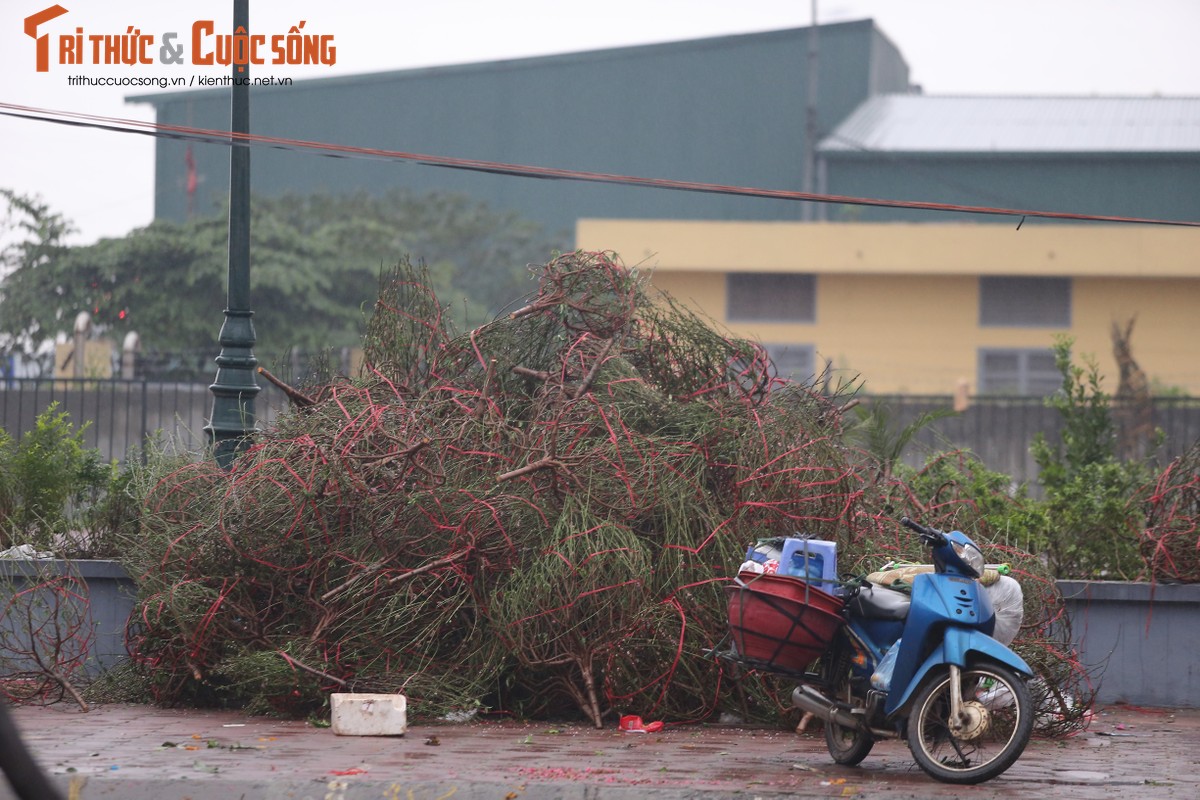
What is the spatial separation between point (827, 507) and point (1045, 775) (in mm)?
2085

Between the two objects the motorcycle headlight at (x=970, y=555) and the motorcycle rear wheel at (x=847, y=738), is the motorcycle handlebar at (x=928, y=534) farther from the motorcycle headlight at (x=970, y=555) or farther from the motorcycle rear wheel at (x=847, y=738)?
the motorcycle rear wheel at (x=847, y=738)

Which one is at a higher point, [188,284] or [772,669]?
[188,284]

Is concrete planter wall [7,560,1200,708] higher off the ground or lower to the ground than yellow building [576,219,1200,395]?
lower

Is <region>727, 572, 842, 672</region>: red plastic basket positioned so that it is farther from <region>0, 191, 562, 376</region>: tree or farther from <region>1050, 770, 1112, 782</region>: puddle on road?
<region>0, 191, 562, 376</region>: tree

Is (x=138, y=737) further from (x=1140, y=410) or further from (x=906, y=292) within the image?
(x=906, y=292)

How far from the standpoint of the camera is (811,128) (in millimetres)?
39469

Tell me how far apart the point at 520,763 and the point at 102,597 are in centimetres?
356

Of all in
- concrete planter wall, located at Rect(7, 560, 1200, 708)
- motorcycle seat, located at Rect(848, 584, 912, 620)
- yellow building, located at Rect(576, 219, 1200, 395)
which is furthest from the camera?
yellow building, located at Rect(576, 219, 1200, 395)

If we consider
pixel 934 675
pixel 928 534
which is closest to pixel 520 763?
pixel 934 675

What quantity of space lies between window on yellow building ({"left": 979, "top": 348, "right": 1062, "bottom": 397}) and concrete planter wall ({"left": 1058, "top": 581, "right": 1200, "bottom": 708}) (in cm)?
2494

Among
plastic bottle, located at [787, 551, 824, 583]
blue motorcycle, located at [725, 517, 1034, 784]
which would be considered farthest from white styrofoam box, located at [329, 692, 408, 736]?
plastic bottle, located at [787, 551, 824, 583]

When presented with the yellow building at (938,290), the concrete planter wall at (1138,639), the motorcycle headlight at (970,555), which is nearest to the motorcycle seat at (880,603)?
the motorcycle headlight at (970,555)

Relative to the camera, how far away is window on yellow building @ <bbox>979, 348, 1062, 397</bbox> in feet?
110

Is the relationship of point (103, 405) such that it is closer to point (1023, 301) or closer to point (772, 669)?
point (772, 669)
